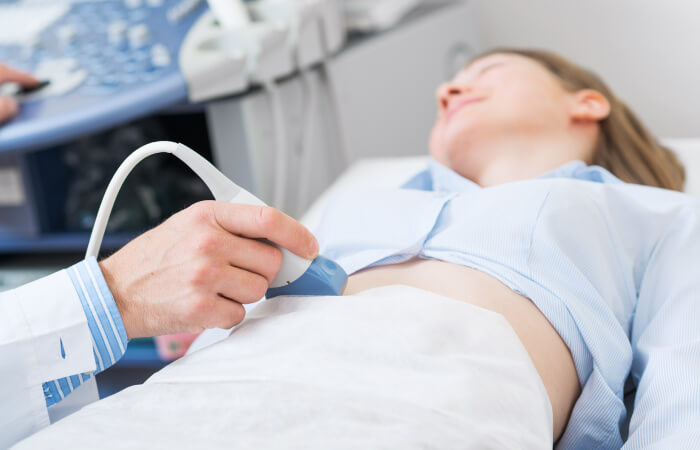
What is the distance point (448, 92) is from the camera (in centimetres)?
129

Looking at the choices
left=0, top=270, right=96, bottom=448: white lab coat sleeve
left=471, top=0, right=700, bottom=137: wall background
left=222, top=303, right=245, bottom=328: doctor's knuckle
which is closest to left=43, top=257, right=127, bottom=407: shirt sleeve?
left=0, top=270, right=96, bottom=448: white lab coat sleeve

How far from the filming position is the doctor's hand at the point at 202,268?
0.78m

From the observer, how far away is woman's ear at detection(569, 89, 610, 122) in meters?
1.27

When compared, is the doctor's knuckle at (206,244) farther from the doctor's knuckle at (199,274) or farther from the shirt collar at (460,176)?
the shirt collar at (460,176)

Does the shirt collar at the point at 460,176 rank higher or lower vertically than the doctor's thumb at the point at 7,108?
lower

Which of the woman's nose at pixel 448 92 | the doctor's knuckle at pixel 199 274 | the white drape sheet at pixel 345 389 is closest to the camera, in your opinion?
the white drape sheet at pixel 345 389

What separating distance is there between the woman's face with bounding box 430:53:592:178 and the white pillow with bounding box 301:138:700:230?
0.26m

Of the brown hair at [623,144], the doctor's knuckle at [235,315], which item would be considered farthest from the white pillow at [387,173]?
the doctor's knuckle at [235,315]

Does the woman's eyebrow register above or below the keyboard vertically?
below

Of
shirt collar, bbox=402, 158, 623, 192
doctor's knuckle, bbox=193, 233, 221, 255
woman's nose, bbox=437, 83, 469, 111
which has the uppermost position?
woman's nose, bbox=437, 83, 469, 111

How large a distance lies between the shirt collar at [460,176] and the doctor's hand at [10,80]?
0.77m

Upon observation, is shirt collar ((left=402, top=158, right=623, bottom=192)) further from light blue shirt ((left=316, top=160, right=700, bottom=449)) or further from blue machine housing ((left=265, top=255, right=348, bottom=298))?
blue machine housing ((left=265, top=255, right=348, bottom=298))

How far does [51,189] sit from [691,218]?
142 centimetres

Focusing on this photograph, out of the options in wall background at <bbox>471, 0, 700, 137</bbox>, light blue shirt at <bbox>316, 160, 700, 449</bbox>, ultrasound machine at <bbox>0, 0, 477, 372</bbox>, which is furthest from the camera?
wall background at <bbox>471, 0, 700, 137</bbox>
